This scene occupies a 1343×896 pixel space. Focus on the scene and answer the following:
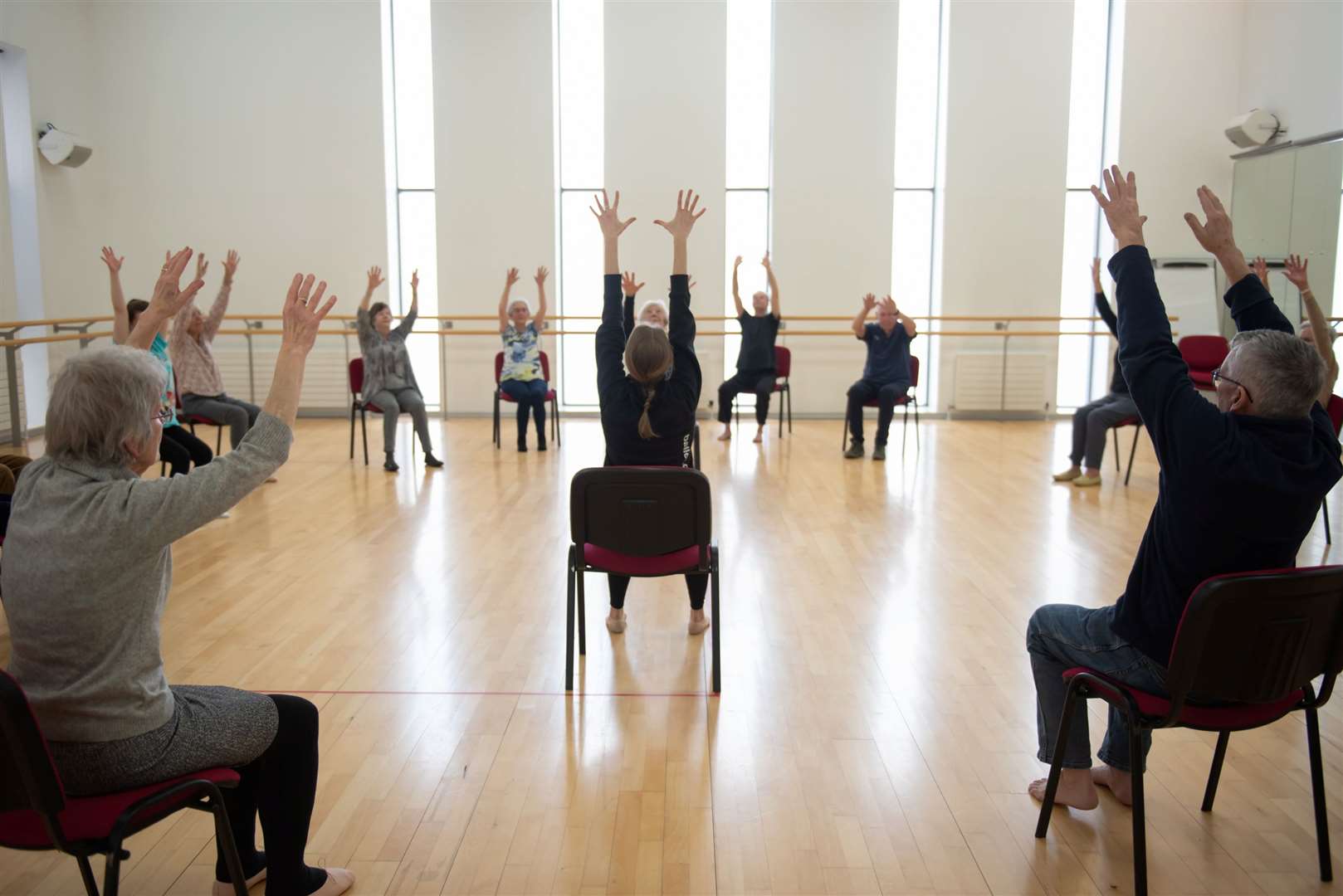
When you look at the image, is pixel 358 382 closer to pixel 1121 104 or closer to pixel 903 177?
pixel 903 177

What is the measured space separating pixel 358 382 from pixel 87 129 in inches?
173

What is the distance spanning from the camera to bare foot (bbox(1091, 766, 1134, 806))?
2.63m

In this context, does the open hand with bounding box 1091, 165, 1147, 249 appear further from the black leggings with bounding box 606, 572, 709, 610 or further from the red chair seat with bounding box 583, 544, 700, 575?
the black leggings with bounding box 606, 572, 709, 610

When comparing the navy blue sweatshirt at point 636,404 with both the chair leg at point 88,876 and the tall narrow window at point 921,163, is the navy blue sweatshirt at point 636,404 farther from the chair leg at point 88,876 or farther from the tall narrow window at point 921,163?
the tall narrow window at point 921,163

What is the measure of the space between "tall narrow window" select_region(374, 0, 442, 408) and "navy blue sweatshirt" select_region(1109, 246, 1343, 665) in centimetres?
890

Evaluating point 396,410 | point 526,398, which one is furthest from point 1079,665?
point 526,398

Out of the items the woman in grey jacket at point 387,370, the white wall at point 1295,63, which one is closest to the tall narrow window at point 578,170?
the woman in grey jacket at point 387,370

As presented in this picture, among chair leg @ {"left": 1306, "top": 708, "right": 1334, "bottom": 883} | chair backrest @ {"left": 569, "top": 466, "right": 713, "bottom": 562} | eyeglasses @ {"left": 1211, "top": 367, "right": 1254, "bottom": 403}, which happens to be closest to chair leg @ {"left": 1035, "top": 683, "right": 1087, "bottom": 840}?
chair leg @ {"left": 1306, "top": 708, "right": 1334, "bottom": 883}

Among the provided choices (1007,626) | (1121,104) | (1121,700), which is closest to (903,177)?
(1121,104)

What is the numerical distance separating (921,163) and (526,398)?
15.7 feet

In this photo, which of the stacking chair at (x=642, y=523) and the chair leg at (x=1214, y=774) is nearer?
the chair leg at (x=1214, y=774)

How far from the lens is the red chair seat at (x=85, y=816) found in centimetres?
170

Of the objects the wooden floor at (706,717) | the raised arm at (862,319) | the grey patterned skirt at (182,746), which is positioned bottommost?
the wooden floor at (706,717)

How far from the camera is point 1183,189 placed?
10055 mm
